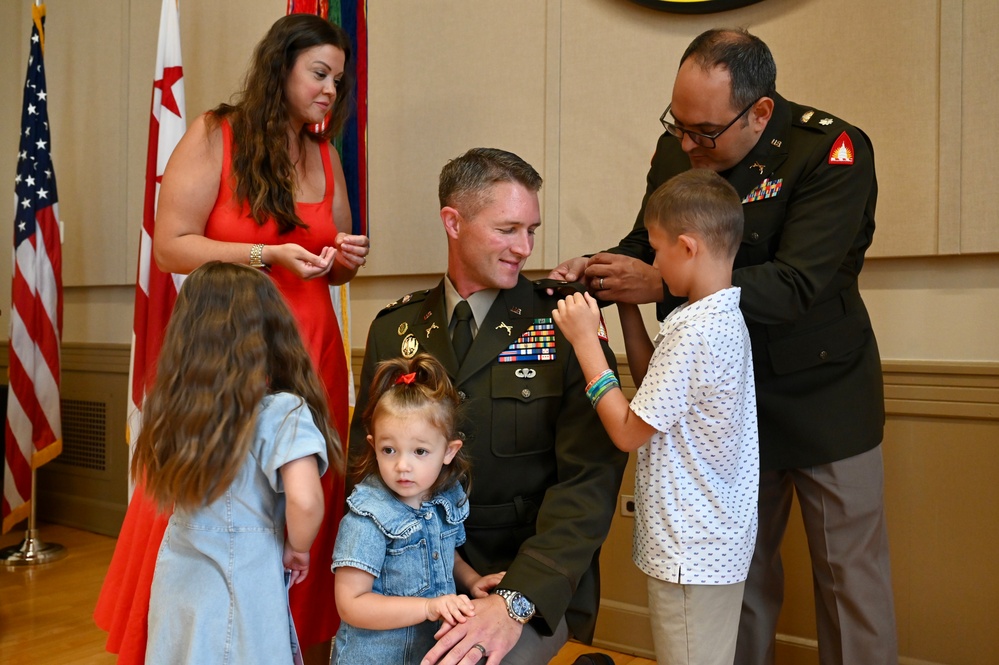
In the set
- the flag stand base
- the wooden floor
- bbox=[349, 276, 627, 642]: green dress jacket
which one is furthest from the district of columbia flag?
bbox=[349, 276, 627, 642]: green dress jacket

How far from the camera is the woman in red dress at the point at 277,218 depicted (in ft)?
6.86

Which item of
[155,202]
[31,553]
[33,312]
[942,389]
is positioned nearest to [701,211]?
[942,389]

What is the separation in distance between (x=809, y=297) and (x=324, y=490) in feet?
3.89

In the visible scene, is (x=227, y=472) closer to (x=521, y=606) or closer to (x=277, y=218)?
(x=521, y=606)

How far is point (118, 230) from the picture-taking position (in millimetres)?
4844

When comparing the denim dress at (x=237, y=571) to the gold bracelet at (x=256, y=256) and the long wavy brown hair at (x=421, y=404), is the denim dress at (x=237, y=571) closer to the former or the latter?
the long wavy brown hair at (x=421, y=404)

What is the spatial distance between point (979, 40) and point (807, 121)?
791 mm

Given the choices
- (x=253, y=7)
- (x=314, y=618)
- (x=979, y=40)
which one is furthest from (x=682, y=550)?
(x=253, y=7)

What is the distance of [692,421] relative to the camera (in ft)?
5.82

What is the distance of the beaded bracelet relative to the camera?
68.0 inches

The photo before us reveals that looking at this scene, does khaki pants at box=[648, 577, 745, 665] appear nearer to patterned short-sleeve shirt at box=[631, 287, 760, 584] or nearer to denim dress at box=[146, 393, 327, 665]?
patterned short-sleeve shirt at box=[631, 287, 760, 584]

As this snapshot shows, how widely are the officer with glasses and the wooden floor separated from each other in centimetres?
111

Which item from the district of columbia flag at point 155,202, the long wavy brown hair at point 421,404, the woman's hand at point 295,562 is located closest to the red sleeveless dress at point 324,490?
the woman's hand at point 295,562

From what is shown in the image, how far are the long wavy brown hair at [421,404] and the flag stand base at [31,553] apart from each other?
322 centimetres
